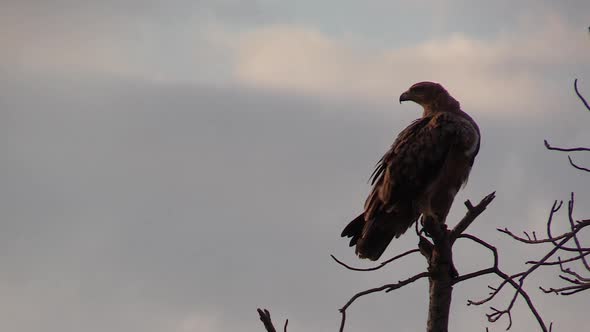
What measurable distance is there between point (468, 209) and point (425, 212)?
101 inches

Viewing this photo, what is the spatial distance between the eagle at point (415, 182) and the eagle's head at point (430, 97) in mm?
755

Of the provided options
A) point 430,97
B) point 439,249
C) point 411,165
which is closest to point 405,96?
point 430,97

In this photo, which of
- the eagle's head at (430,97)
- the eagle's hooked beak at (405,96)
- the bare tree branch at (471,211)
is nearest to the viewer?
the bare tree branch at (471,211)

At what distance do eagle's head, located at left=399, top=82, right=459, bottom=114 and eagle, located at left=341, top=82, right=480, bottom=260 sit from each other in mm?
755

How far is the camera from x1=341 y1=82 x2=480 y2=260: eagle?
9250 millimetres

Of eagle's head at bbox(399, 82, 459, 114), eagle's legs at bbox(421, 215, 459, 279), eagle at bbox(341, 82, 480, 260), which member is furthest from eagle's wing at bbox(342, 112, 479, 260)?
eagle's legs at bbox(421, 215, 459, 279)

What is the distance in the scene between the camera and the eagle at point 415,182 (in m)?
9.25

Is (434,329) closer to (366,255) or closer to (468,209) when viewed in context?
(468,209)

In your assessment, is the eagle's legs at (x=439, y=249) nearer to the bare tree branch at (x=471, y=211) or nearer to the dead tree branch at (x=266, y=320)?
the bare tree branch at (x=471, y=211)

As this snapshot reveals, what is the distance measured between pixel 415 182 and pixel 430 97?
1809 mm

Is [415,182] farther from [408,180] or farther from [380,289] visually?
[380,289]

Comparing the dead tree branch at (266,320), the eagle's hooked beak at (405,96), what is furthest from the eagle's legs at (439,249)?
the eagle's hooked beak at (405,96)

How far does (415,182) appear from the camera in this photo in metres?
9.38

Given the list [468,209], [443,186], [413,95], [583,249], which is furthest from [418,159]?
[583,249]
